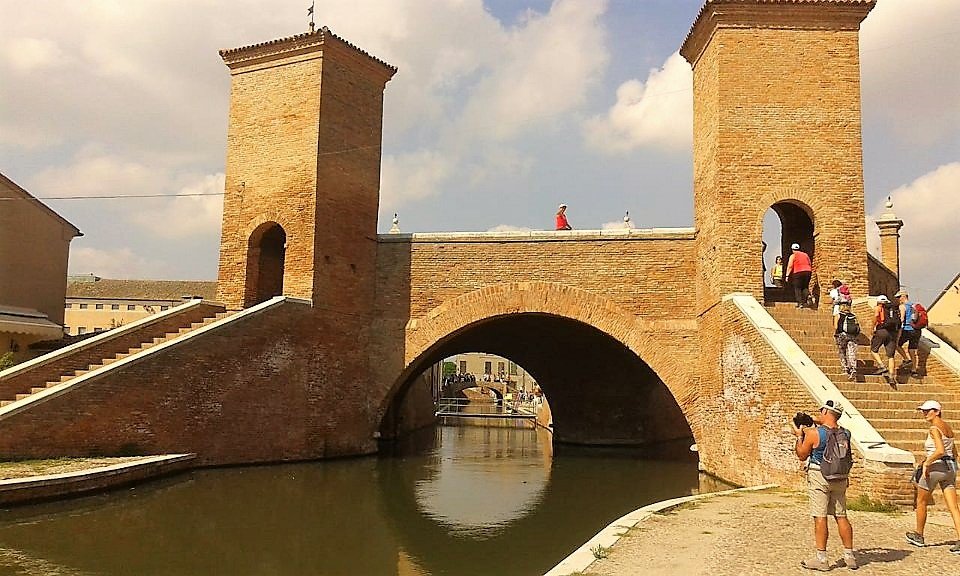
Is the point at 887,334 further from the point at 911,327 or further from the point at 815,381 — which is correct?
the point at 815,381

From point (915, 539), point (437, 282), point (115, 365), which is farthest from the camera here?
point (437, 282)

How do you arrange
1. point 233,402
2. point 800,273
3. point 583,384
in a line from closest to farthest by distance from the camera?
point 800,273
point 233,402
point 583,384

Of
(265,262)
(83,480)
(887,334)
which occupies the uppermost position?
(265,262)

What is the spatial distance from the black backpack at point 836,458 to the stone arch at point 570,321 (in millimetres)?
7745

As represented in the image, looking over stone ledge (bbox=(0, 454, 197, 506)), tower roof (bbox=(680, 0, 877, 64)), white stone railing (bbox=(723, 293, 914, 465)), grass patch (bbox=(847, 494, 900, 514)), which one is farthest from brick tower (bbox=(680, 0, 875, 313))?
stone ledge (bbox=(0, 454, 197, 506))

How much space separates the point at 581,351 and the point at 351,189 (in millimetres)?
7042

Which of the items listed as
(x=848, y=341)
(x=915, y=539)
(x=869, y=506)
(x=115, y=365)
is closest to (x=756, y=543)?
(x=915, y=539)

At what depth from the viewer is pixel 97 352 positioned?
1213cm

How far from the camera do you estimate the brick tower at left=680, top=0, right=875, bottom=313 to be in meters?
11.6

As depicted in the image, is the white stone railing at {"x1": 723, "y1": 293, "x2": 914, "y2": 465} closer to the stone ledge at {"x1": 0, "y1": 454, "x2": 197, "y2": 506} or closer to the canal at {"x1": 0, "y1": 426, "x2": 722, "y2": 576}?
the canal at {"x1": 0, "y1": 426, "x2": 722, "y2": 576}

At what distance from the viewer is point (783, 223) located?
14102 mm

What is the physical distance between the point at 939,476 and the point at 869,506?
1.76 m

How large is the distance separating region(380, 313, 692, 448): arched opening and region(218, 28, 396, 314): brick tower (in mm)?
4104

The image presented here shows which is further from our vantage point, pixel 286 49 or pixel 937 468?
pixel 286 49
